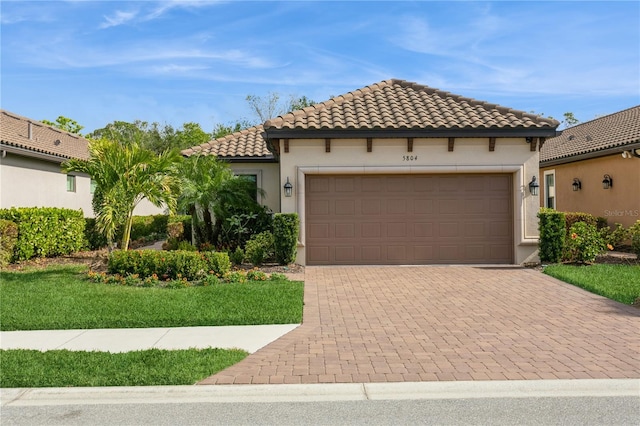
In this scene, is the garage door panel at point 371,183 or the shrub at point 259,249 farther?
the garage door panel at point 371,183

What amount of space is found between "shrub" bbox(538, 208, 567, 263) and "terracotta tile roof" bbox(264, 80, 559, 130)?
8.15ft

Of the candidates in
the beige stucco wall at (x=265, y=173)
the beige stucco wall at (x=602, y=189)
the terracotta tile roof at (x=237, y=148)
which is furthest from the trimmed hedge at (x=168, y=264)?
the beige stucco wall at (x=602, y=189)

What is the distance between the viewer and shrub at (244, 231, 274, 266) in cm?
1401

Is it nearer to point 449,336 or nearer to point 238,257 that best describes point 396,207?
point 238,257

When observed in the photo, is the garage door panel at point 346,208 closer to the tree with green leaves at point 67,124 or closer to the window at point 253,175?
the window at point 253,175

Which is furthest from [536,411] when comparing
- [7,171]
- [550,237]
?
[7,171]

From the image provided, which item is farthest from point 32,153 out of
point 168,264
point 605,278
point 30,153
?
point 605,278

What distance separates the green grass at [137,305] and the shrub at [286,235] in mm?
2272

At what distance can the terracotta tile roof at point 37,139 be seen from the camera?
18.8 m

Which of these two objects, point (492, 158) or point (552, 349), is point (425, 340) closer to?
point (552, 349)

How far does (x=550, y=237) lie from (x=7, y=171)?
666 inches

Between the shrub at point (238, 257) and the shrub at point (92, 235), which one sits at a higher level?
the shrub at point (92, 235)

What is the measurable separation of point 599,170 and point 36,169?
20.5 metres

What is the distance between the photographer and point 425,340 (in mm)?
7281
